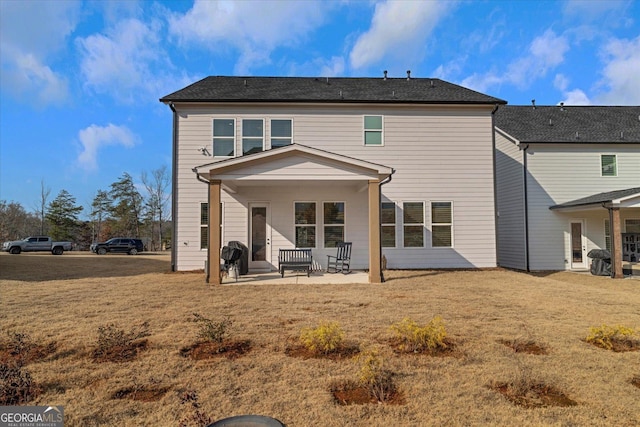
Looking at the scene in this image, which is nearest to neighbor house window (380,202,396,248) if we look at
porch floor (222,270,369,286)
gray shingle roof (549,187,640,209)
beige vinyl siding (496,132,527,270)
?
porch floor (222,270,369,286)

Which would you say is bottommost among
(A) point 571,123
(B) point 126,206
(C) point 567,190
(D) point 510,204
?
(D) point 510,204

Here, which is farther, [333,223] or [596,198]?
[596,198]

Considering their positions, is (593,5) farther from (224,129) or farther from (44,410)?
(44,410)

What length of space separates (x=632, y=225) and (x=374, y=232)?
12.5m

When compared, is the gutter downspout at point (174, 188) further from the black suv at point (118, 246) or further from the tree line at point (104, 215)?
the tree line at point (104, 215)

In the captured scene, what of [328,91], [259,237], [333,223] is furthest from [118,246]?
[328,91]

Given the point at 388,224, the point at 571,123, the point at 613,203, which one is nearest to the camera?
the point at 613,203

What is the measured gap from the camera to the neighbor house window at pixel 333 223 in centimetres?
1204

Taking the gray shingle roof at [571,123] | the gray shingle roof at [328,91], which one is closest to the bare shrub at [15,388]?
the gray shingle roof at [328,91]

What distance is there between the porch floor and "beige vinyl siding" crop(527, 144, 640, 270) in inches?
314

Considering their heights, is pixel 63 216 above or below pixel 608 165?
below

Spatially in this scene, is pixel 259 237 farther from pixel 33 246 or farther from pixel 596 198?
pixel 33 246

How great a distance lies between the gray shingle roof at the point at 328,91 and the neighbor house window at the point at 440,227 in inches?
152

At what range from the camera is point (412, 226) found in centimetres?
1230
